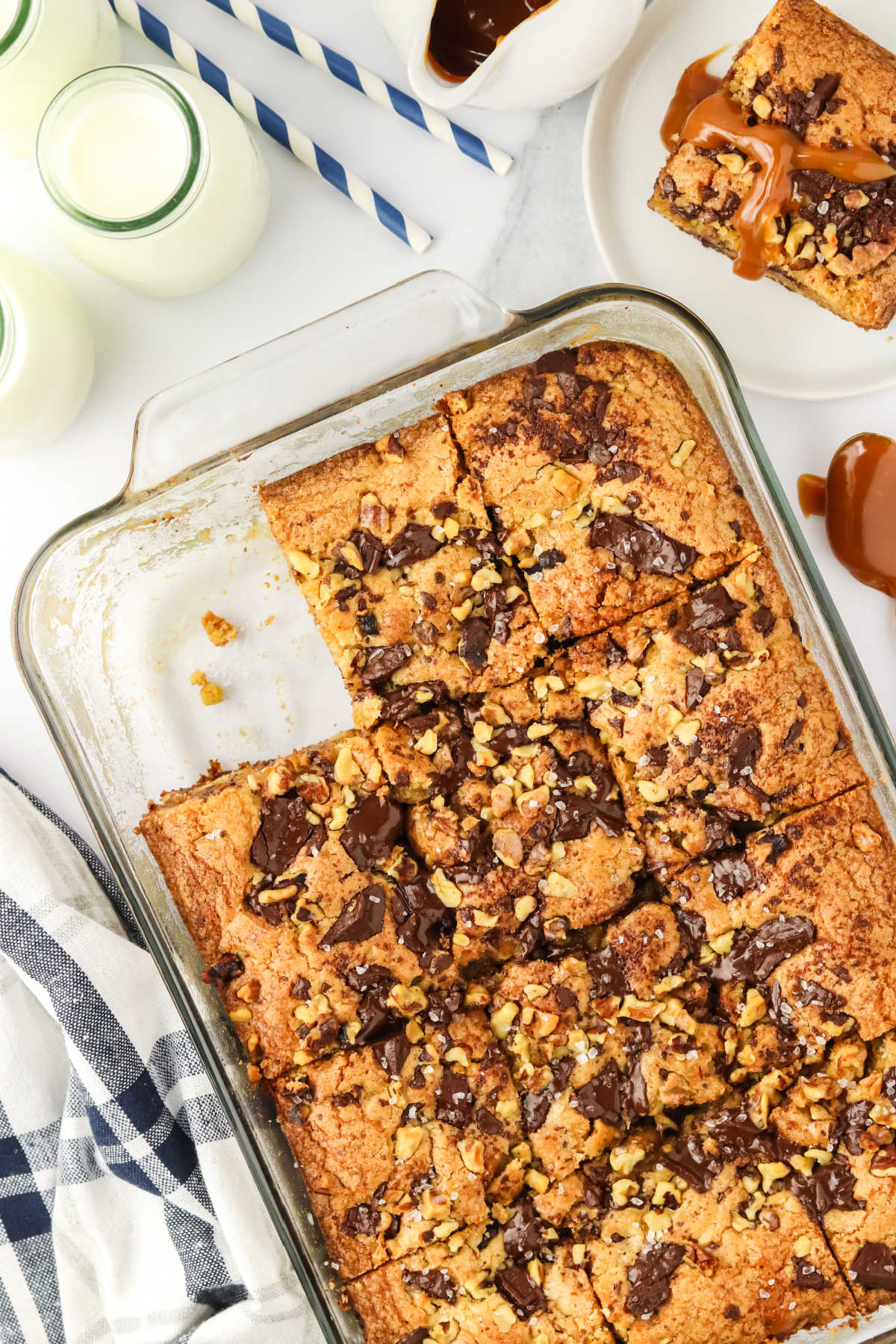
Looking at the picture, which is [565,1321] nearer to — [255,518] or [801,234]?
[255,518]

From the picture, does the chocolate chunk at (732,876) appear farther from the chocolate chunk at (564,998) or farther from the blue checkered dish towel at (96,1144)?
the blue checkered dish towel at (96,1144)

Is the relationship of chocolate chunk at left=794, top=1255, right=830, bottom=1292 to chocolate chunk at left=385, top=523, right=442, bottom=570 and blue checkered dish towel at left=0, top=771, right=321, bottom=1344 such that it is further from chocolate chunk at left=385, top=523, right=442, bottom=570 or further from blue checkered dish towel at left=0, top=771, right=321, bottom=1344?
chocolate chunk at left=385, top=523, right=442, bottom=570

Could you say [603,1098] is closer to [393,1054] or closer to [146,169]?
[393,1054]

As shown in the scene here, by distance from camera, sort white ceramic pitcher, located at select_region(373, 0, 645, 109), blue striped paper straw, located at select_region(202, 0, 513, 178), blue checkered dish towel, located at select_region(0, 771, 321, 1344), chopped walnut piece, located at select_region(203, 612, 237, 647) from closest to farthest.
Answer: white ceramic pitcher, located at select_region(373, 0, 645, 109) → blue checkered dish towel, located at select_region(0, 771, 321, 1344) → blue striped paper straw, located at select_region(202, 0, 513, 178) → chopped walnut piece, located at select_region(203, 612, 237, 647)

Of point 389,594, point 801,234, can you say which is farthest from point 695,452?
point 389,594

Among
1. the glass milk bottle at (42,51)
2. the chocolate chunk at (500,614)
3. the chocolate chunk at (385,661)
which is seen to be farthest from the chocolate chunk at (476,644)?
the glass milk bottle at (42,51)

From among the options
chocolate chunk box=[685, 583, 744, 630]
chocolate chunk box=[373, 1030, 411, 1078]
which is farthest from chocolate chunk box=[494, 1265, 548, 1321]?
chocolate chunk box=[685, 583, 744, 630]

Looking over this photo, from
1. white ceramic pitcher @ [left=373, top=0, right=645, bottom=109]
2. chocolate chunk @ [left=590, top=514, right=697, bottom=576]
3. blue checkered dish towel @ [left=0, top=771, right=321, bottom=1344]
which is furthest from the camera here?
blue checkered dish towel @ [left=0, top=771, right=321, bottom=1344]
